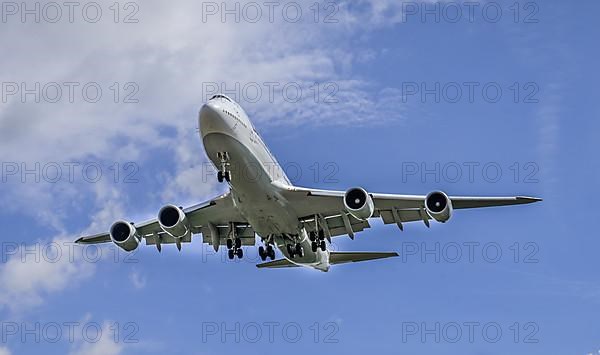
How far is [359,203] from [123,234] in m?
11.6

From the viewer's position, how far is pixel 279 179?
39.6 m

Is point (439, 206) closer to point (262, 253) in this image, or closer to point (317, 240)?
point (317, 240)

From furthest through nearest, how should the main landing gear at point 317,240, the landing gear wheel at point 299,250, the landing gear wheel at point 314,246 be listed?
the landing gear wheel at point 299,250, the landing gear wheel at point 314,246, the main landing gear at point 317,240

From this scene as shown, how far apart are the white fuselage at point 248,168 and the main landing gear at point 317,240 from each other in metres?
0.71

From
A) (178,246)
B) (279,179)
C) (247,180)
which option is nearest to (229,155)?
(247,180)

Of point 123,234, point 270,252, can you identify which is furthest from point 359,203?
point 123,234

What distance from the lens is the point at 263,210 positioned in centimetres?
3878

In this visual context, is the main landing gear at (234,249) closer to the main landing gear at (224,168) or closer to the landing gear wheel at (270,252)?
the landing gear wheel at (270,252)

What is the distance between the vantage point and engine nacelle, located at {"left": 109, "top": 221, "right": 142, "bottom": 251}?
4272 cm

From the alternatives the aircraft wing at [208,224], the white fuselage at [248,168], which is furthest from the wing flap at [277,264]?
the white fuselage at [248,168]

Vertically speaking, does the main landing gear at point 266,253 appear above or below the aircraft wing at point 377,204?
below

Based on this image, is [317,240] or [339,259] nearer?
[317,240]

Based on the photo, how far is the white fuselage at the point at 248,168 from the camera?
35656 mm

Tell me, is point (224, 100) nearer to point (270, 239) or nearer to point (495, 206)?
point (270, 239)
